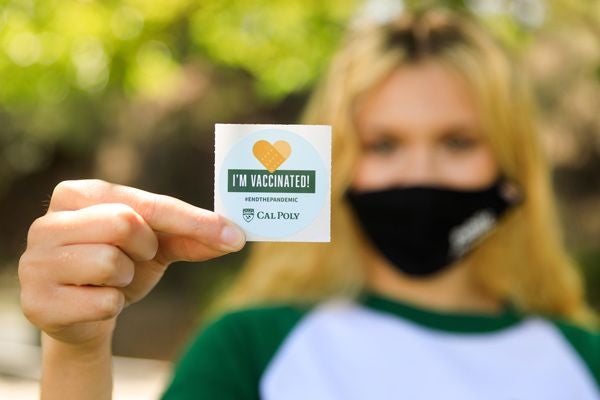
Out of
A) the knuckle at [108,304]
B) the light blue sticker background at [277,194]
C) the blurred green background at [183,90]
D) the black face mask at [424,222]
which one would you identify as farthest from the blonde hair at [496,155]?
the knuckle at [108,304]

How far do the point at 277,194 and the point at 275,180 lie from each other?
2 cm

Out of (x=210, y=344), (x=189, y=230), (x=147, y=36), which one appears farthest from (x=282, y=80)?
(x=189, y=230)

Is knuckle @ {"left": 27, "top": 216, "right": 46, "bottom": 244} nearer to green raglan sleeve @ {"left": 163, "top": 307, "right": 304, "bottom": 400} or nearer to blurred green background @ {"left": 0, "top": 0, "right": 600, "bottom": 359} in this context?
blurred green background @ {"left": 0, "top": 0, "right": 600, "bottom": 359}

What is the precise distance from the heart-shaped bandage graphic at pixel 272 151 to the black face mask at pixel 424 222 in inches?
37.2

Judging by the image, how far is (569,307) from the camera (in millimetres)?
2918

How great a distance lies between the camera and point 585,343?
2545 millimetres

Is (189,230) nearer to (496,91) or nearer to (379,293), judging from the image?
(379,293)

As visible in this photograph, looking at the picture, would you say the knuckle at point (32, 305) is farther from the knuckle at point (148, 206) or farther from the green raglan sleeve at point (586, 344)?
the green raglan sleeve at point (586, 344)

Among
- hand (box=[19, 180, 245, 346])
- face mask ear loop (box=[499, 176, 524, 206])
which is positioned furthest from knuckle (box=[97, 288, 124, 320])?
face mask ear loop (box=[499, 176, 524, 206])

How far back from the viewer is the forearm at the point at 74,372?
4.79ft

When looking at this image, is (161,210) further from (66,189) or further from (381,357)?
(381,357)

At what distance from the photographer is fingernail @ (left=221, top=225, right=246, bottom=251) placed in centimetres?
131

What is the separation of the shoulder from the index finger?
5.14ft

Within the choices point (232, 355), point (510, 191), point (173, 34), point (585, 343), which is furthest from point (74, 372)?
point (173, 34)
